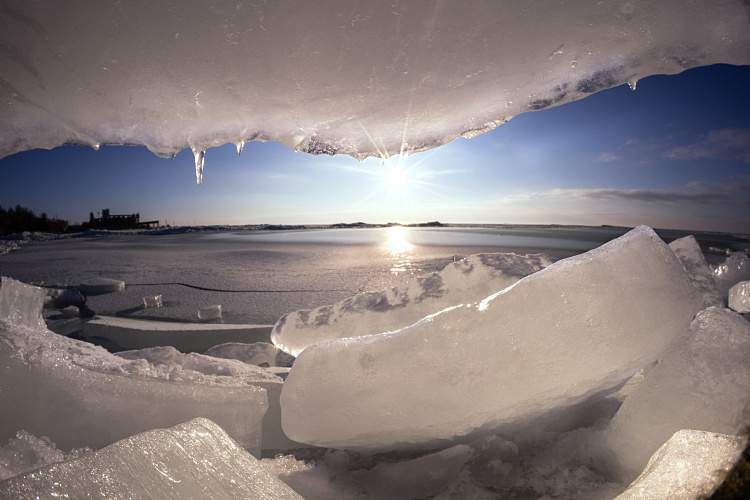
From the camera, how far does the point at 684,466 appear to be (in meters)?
0.48

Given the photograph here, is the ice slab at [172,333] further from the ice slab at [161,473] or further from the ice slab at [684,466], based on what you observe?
the ice slab at [684,466]

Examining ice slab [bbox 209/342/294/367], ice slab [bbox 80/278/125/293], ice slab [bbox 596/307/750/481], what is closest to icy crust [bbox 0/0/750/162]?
ice slab [bbox 596/307/750/481]

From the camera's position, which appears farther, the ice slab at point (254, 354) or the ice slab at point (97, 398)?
the ice slab at point (254, 354)

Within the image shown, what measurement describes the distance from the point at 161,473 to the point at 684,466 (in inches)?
30.0

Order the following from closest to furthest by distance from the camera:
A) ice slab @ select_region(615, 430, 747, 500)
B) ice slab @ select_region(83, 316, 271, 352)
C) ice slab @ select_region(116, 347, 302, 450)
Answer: ice slab @ select_region(615, 430, 747, 500)
ice slab @ select_region(116, 347, 302, 450)
ice slab @ select_region(83, 316, 271, 352)

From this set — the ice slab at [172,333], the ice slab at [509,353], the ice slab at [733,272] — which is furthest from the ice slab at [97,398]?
the ice slab at [733,272]

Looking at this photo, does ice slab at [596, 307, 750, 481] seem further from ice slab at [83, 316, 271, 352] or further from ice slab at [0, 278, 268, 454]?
ice slab at [83, 316, 271, 352]

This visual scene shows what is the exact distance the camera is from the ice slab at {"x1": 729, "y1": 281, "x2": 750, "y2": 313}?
1.96 metres

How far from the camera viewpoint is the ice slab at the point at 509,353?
30.5 inches

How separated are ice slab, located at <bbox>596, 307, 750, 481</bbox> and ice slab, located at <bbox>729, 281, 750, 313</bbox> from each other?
1.66m

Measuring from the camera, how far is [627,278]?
80 cm

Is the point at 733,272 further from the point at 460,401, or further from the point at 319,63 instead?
the point at 319,63

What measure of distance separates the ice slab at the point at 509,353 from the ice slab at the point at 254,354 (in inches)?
46.3

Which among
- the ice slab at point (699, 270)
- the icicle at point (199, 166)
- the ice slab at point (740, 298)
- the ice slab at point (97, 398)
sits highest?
the icicle at point (199, 166)
